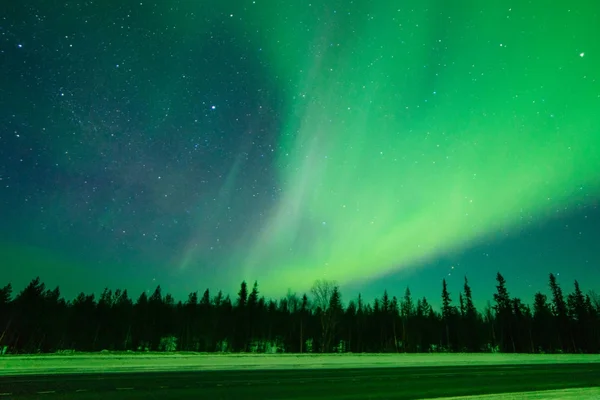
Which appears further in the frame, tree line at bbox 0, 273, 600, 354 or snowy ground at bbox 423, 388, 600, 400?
tree line at bbox 0, 273, 600, 354

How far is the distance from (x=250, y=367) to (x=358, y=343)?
70.8 m

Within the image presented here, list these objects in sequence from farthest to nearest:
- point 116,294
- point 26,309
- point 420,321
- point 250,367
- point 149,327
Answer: point 116,294, point 420,321, point 149,327, point 26,309, point 250,367

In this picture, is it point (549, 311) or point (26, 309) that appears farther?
point (549, 311)

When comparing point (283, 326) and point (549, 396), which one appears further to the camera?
point (283, 326)

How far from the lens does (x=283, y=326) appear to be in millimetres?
87438

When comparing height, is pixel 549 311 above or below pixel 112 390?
above

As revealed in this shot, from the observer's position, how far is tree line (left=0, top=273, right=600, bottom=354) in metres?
69.1

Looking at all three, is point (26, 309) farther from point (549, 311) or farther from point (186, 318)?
point (549, 311)

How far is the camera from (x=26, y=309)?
6569 centimetres

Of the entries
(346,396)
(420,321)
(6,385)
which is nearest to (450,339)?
(420,321)

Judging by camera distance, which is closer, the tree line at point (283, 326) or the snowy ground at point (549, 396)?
the snowy ground at point (549, 396)

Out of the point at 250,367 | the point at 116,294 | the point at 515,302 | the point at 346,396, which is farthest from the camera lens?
the point at 116,294

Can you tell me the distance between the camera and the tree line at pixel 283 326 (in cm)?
6912

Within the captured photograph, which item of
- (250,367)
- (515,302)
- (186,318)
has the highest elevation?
(515,302)
